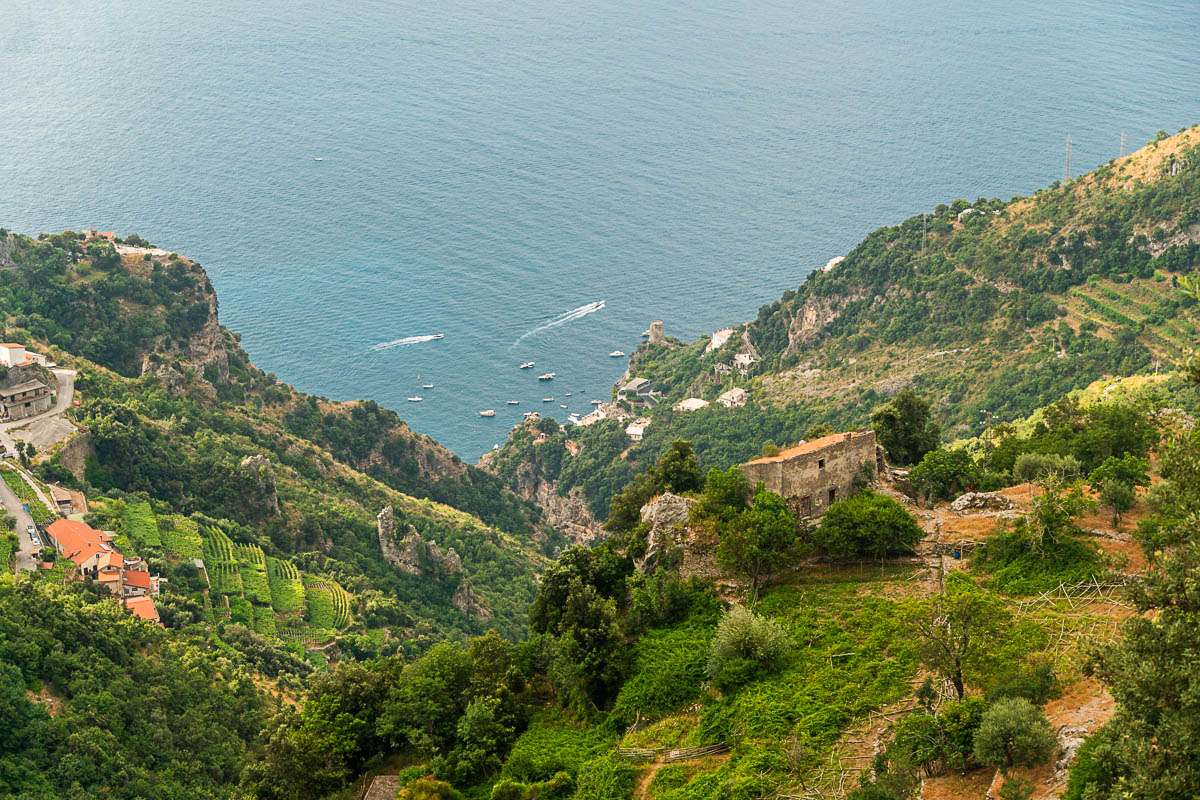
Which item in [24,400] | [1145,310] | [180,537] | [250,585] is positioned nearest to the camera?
[250,585]

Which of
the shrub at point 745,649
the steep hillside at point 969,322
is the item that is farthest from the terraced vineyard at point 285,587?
the shrub at point 745,649

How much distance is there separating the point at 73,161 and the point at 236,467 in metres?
133

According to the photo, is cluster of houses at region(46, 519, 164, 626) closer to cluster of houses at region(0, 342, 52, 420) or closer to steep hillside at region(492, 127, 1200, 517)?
cluster of houses at region(0, 342, 52, 420)

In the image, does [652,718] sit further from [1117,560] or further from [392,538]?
[392,538]

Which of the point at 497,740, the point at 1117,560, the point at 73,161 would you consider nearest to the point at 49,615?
the point at 497,740

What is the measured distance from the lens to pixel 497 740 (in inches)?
1706

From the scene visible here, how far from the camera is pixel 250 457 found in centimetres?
8438

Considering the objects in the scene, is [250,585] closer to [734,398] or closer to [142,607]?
[142,607]

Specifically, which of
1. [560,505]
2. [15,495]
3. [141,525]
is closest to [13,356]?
[15,495]

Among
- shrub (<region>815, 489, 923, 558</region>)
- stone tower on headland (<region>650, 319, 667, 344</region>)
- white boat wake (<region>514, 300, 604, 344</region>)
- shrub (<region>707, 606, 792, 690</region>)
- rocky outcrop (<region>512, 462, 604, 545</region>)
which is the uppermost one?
shrub (<region>815, 489, 923, 558</region>)

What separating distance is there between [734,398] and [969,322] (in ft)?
86.2

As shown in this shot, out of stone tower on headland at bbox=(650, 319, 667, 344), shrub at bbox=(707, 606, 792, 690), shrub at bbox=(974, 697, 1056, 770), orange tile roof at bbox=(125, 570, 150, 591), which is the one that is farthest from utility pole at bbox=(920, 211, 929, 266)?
shrub at bbox=(974, 697, 1056, 770)

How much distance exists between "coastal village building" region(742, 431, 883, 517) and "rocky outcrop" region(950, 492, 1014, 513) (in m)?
3.72

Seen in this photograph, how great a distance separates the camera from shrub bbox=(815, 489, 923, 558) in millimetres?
46406
